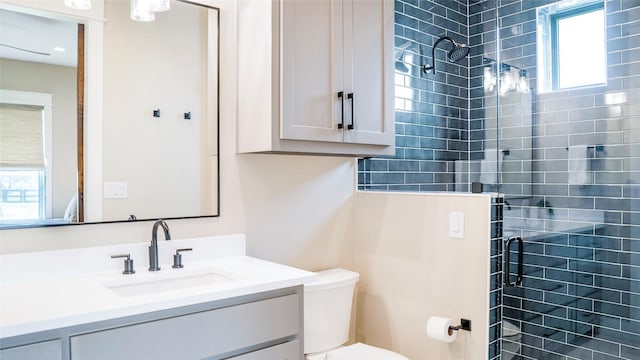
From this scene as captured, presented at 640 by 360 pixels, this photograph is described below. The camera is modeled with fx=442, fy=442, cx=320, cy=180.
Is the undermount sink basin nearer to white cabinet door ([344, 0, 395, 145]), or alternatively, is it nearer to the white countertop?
the white countertop

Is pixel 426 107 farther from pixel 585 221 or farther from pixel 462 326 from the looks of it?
pixel 462 326

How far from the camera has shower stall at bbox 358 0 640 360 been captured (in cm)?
229

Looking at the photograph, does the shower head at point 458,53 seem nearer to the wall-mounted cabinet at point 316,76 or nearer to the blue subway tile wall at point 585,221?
the blue subway tile wall at point 585,221

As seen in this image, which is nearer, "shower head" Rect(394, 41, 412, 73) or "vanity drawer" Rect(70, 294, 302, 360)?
"vanity drawer" Rect(70, 294, 302, 360)

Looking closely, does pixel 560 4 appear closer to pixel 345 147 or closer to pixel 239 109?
pixel 345 147

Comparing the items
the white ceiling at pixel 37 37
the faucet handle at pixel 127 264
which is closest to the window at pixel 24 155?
the white ceiling at pixel 37 37

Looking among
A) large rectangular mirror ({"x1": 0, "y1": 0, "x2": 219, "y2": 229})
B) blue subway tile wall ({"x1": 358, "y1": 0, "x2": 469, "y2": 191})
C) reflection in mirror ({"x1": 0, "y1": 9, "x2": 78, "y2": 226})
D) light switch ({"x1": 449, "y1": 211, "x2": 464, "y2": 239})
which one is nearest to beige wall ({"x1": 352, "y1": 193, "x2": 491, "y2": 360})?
light switch ({"x1": 449, "y1": 211, "x2": 464, "y2": 239})

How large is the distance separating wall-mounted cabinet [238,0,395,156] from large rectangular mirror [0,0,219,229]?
21 centimetres

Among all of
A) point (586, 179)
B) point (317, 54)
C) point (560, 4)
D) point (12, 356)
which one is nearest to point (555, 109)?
point (586, 179)

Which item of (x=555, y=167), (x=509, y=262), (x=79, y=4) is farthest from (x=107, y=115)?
(x=555, y=167)

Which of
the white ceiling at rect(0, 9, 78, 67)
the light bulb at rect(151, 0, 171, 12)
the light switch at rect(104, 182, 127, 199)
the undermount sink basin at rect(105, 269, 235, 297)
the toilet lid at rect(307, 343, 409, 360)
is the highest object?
the light bulb at rect(151, 0, 171, 12)

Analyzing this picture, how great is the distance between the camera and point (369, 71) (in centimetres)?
210

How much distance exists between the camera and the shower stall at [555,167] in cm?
229

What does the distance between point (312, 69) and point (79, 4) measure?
0.95m
